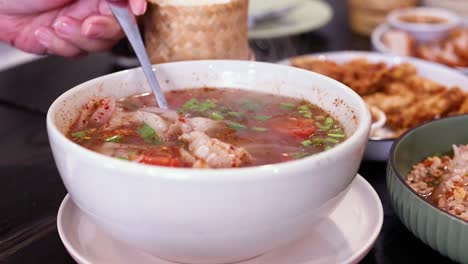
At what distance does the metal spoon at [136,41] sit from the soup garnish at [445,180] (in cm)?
73

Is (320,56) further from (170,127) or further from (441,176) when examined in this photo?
(170,127)

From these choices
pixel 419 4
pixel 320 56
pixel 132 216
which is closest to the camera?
pixel 132 216

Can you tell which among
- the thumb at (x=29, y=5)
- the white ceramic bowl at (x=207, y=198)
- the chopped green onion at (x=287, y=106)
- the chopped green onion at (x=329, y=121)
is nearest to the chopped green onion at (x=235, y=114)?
the chopped green onion at (x=287, y=106)

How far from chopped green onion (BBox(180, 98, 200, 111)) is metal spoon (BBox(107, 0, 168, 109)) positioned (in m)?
0.05

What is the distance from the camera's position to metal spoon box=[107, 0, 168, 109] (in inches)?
58.5

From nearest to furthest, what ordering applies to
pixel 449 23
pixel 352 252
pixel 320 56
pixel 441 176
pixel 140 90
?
pixel 352 252 < pixel 140 90 < pixel 441 176 < pixel 320 56 < pixel 449 23

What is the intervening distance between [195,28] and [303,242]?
795mm

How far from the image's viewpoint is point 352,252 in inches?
48.6

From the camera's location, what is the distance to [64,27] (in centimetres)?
197

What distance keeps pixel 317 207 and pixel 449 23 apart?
2658mm

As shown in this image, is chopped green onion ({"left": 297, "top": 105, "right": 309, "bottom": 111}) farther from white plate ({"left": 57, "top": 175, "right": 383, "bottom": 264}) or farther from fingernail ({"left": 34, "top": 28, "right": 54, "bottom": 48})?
fingernail ({"left": 34, "top": 28, "right": 54, "bottom": 48})

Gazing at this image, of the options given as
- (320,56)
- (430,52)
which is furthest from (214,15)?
(430,52)

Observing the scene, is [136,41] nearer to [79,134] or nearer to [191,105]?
[191,105]

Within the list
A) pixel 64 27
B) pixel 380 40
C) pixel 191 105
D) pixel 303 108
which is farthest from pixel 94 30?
pixel 380 40
